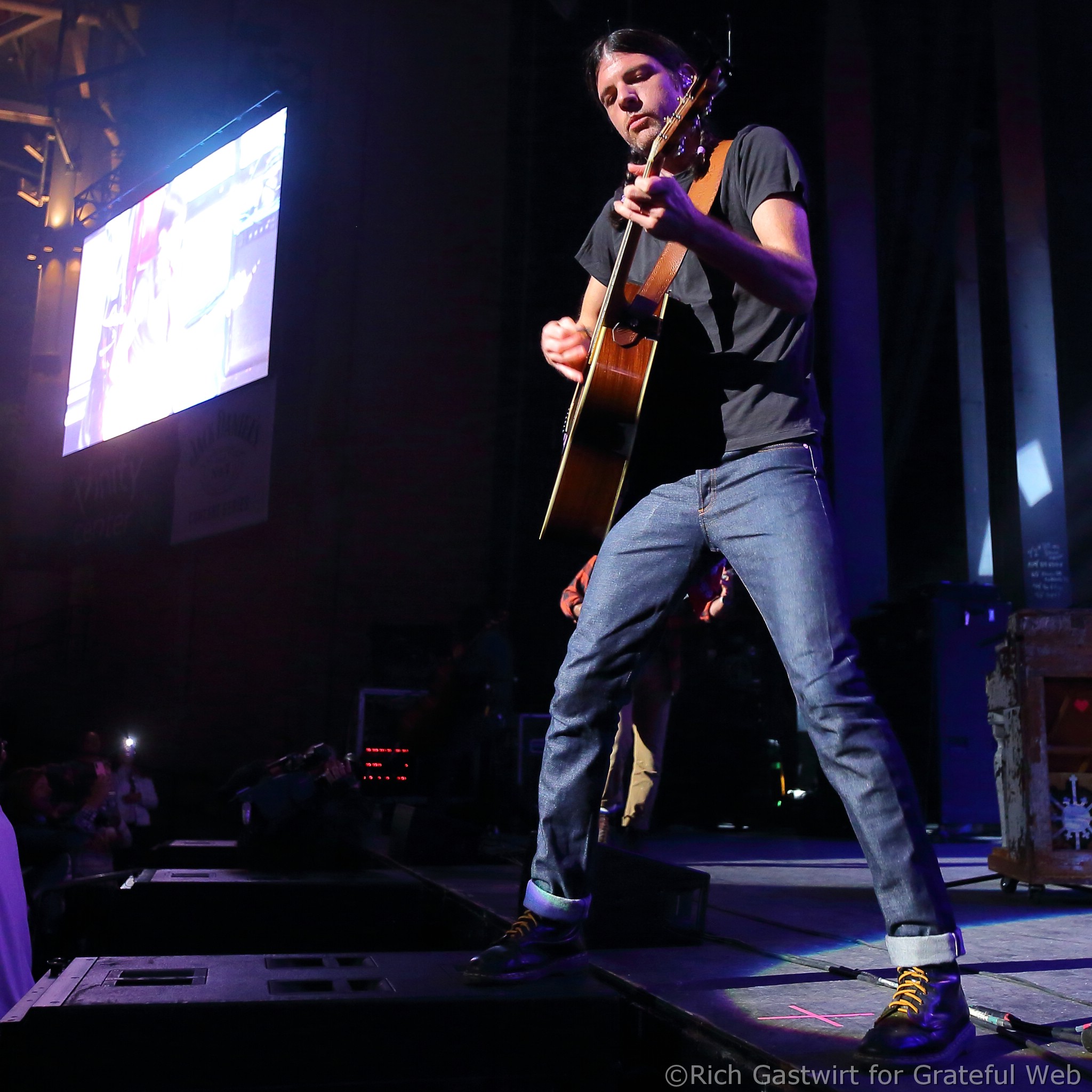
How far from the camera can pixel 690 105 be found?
169 centimetres

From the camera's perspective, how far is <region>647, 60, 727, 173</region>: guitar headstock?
168 cm

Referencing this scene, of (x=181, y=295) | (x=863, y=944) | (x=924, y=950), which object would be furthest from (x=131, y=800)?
(x=924, y=950)

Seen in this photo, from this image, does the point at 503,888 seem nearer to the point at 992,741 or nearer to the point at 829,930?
the point at 829,930

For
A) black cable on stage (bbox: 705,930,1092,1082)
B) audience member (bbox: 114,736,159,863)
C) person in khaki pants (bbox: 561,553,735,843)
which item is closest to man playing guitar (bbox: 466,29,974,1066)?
black cable on stage (bbox: 705,930,1092,1082)

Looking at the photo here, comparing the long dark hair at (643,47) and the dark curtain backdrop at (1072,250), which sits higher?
the dark curtain backdrop at (1072,250)

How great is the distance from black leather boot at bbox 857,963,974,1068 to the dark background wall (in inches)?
264

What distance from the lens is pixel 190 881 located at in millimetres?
3119

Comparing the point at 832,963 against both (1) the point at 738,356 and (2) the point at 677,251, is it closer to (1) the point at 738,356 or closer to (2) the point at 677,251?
(1) the point at 738,356

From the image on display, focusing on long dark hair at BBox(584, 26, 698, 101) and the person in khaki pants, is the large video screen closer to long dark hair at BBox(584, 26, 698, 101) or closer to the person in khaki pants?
the person in khaki pants

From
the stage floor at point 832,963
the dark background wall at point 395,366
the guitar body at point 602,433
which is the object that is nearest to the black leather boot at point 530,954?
the stage floor at point 832,963

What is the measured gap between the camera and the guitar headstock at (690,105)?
1.68m

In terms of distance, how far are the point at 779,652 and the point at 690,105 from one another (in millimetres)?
937

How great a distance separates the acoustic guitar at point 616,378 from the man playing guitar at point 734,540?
5cm

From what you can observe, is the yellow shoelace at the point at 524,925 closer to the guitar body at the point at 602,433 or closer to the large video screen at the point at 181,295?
the guitar body at the point at 602,433
